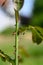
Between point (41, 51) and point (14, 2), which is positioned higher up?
point (14, 2)

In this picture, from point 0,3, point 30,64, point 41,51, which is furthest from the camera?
point 41,51

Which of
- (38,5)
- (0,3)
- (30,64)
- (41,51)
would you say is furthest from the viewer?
(38,5)

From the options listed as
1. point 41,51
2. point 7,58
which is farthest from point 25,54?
point 41,51

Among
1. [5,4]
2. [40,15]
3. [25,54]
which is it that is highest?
[5,4]

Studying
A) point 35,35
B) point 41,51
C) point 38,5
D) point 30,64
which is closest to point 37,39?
point 35,35

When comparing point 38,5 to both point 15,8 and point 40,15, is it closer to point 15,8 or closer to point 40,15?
point 40,15

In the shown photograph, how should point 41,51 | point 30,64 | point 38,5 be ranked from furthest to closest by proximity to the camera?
point 38,5 → point 41,51 → point 30,64

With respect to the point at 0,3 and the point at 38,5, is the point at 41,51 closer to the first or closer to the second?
the point at 38,5

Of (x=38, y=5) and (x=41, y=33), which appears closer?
(x=41, y=33)

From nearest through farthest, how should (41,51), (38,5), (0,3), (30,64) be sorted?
(0,3) → (30,64) → (41,51) → (38,5)
